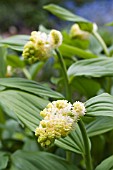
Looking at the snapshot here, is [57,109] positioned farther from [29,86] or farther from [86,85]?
[86,85]

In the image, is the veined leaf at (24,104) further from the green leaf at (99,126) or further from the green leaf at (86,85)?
the green leaf at (86,85)

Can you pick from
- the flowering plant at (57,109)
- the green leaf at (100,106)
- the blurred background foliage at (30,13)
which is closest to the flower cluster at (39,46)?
the flowering plant at (57,109)

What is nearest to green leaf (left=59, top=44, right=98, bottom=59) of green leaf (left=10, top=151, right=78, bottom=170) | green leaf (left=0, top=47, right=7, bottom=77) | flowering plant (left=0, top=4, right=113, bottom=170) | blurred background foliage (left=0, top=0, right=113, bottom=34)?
flowering plant (left=0, top=4, right=113, bottom=170)

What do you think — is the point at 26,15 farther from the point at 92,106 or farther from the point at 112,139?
the point at 92,106

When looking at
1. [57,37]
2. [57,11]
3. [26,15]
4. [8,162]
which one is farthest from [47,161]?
[26,15]

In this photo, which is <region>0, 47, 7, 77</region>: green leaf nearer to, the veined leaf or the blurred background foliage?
the veined leaf

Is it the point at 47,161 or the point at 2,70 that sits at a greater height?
the point at 2,70
